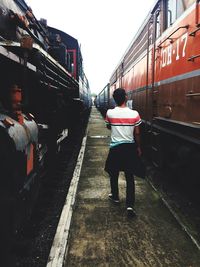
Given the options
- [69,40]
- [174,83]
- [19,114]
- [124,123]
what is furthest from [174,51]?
[69,40]

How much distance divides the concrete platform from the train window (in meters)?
2.90

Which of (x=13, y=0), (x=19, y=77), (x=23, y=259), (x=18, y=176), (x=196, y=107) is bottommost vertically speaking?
(x=23, y=259)

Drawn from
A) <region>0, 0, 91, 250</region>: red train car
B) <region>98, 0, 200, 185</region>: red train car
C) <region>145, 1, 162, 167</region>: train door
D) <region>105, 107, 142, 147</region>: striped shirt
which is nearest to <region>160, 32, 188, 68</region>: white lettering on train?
<region>98, 0, 200, 185</region>: red train car

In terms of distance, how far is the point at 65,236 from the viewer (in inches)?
142

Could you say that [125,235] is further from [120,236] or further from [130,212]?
[130,212]

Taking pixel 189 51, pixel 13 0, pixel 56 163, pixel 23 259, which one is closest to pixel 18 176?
pixel 23 259

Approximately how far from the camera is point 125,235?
3.76 metres

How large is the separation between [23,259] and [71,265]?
0.53 m

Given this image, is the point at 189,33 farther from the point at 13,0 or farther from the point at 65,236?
the point at 65,236

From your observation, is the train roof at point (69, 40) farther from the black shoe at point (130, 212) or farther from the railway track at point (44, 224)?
the black shoe at point (130, 212)

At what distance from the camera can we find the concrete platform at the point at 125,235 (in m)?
3.19

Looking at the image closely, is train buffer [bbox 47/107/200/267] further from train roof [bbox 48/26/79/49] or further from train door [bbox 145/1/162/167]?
train roof [bbox 48/26/79/49]

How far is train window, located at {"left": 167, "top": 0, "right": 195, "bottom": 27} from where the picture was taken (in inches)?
182

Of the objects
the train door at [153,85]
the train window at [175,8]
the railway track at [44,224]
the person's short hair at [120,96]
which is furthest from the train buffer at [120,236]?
the train window at [175,8]
